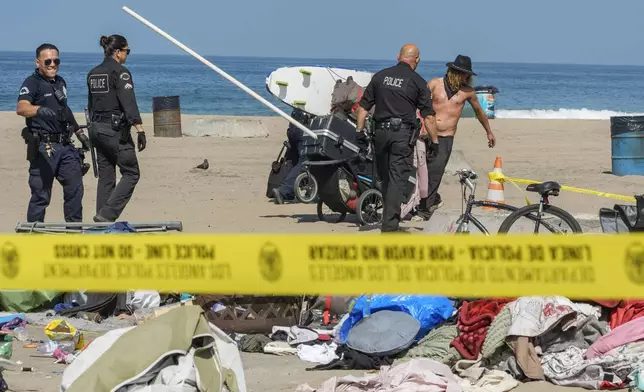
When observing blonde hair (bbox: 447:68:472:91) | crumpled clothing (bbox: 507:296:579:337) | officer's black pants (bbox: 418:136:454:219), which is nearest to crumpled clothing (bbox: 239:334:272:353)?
crumpled clothing (bbox: 507:296:579:337)

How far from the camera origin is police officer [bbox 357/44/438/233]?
1048 cm

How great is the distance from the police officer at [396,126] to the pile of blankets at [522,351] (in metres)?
3.10

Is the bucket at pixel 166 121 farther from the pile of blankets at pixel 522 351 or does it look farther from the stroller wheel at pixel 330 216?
the pile of blankets at pixel 522 351

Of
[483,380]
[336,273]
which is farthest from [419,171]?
[336,273]

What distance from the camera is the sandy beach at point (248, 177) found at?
1327 cm

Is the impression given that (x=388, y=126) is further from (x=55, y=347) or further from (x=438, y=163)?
(x=55, y=347)

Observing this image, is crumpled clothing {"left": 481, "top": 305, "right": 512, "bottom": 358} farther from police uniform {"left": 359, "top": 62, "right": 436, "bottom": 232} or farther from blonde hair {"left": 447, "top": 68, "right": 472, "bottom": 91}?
blonde hair {"left": 447, "top": 68, "right": 472, "bottom": 91}

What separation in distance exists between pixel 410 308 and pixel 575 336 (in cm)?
113

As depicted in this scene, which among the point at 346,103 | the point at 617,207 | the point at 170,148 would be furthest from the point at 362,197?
the point at 170,148

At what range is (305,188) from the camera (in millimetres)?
14195

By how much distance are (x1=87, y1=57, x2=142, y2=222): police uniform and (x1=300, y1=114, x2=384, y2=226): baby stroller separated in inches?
80.5

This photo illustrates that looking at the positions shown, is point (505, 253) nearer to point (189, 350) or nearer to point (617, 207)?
point (189, 350)

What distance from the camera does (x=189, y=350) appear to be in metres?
5.69

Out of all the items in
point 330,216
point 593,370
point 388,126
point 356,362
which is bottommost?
point 330,216
